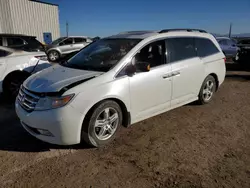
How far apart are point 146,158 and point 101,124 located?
2.64ft

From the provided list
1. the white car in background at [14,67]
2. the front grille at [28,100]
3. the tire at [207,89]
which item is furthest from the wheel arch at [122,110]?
the white car in background at [14,67]

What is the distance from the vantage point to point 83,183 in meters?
2.46

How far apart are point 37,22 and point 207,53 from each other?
60.3 feet

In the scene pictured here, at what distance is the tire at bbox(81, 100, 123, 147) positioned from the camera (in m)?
3.00

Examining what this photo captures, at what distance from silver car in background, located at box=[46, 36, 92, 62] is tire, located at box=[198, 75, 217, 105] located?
39.1 ft

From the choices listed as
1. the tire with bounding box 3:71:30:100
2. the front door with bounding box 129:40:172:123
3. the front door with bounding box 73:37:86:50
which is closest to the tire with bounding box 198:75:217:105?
the front door with bounding box 129:40:172:123

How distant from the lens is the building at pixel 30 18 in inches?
674

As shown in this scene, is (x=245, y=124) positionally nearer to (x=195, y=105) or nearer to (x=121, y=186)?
(x=195, y=105)

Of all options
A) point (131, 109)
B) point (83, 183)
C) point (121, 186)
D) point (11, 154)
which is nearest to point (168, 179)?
point (121, 186)

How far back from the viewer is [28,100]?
3.02 meters

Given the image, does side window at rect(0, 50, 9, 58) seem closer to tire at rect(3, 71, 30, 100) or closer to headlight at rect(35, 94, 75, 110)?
tire at rect(3, 71, 30, 100)

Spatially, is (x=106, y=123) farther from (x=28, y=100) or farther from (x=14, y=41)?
(x=14, y=41)

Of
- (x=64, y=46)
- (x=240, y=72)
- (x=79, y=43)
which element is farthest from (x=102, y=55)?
(x=79, y=43)

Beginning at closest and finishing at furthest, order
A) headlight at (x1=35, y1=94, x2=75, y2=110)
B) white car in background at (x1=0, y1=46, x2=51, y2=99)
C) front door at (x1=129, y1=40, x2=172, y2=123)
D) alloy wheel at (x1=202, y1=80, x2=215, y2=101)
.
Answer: headlight at (x1=35, y1=94, x2=75, y2=110) < front door at (x1=129, y1=40, x2=172, y2=123) < alloy wheel at (x1=202, y1=80, x2=215, y2=101) < white car in background at (x1=0, y1=46, x2=51, y2=99)
